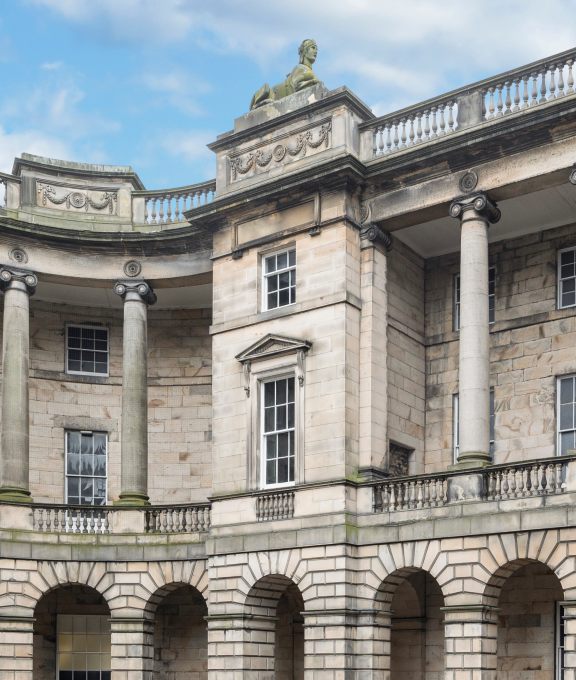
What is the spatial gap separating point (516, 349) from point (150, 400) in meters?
10.4

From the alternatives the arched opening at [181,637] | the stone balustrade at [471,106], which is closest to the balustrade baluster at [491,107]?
the stone balustrade at [471,106]

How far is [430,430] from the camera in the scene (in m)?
24.2

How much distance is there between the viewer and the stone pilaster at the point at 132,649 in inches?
942

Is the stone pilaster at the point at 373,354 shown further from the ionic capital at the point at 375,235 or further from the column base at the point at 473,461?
the column base at the point at 473,461

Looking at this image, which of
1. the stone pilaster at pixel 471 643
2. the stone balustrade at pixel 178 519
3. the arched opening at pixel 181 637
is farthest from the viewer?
the arched opening at pixel 181 637

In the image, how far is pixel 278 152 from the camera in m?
24.0

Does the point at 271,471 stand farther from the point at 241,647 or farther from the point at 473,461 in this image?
the point at 473,461

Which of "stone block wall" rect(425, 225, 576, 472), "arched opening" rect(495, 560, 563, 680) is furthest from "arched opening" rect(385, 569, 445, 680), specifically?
"stone block wall" rect(425, 225, 576, 472)

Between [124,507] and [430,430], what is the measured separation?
286 inches

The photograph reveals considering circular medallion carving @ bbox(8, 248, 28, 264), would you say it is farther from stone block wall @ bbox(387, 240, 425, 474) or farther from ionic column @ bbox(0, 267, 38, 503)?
stone block wall @ bbox(387, 240, 425, 474)

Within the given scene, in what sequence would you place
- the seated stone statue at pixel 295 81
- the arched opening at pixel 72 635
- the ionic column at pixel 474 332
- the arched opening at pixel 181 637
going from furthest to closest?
1. the arched opening at pixel 72 635
2. the arched opening at pixel 181 637
3. the seated stone statue at pixel 295 81
4. the ionic column at pixel 474 332

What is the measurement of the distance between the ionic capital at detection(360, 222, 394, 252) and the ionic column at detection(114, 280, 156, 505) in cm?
666

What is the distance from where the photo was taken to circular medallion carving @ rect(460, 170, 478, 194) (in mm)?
21328

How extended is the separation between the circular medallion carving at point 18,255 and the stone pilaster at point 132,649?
881 centimetres
